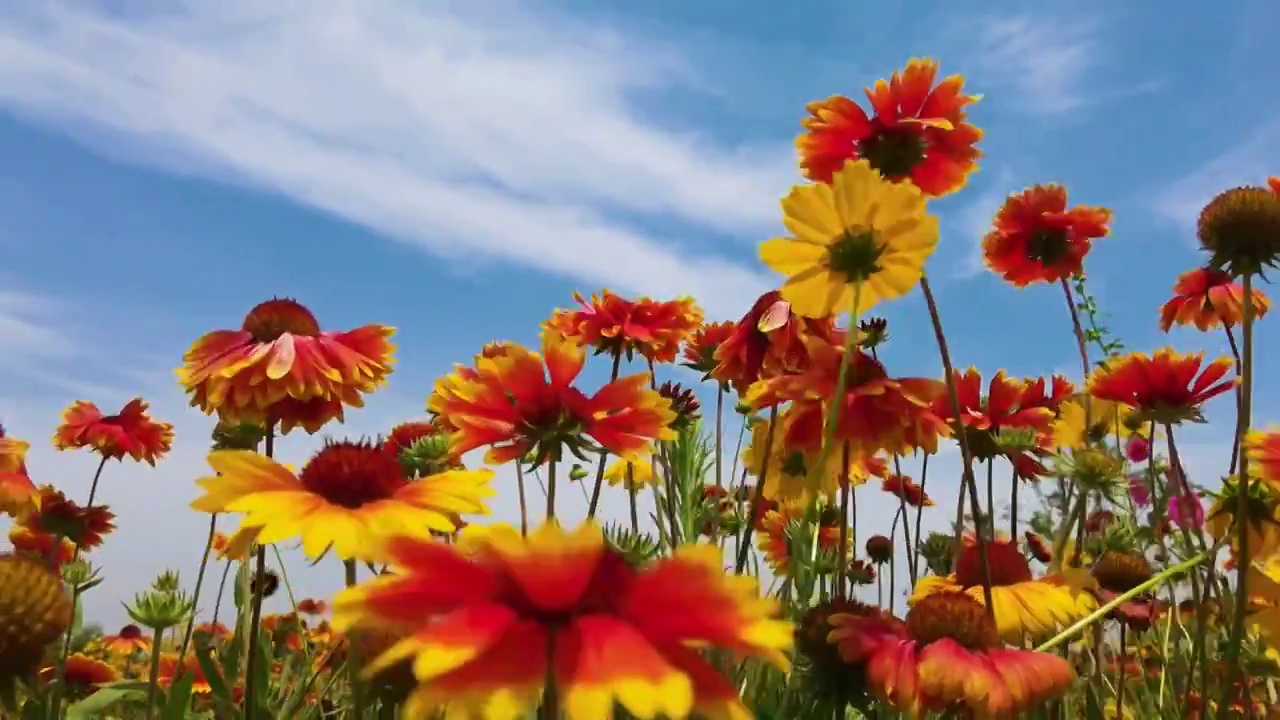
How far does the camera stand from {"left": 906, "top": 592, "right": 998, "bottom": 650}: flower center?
1190 millimetres

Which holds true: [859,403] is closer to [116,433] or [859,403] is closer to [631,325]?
[631,325]

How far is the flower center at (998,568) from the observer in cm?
159

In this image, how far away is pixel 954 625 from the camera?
3.95 ft

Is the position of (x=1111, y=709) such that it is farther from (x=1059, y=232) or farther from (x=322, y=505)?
(x=322, y=505)

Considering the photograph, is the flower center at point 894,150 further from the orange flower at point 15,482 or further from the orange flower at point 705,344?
the orange flower at point 15,482

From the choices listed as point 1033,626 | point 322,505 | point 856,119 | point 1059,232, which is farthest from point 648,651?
point 1059,232

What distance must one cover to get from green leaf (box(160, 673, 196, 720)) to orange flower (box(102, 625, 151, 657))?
4.09 m

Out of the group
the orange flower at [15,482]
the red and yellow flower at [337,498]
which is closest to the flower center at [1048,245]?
the red and yellow flower at [337,498]

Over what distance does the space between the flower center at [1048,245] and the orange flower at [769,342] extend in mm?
1285

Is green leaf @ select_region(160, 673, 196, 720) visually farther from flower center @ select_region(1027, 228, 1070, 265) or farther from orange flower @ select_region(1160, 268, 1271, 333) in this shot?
orange flower @ select_region(1160, 268, 1271, 333)

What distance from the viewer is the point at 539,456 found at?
1481mm

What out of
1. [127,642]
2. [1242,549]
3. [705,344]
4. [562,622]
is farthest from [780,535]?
[127,642]

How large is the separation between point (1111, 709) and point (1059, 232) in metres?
1.31

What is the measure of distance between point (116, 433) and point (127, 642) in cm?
222
